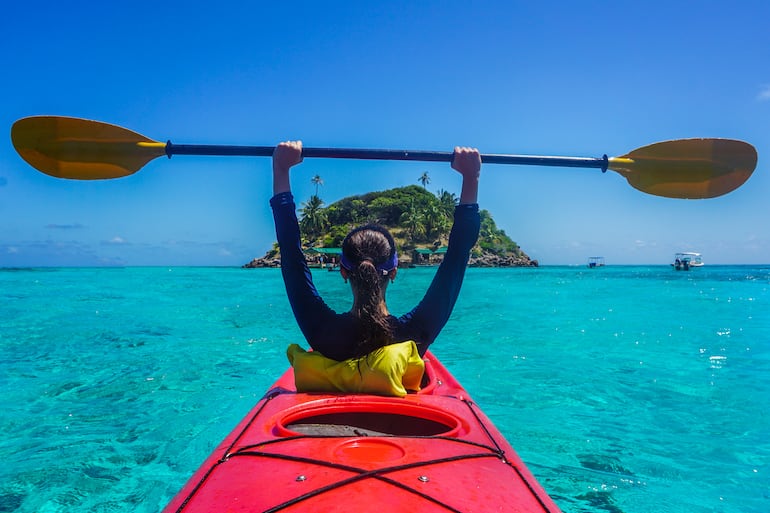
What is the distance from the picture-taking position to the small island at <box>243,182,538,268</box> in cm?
7219

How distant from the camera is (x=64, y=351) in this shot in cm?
928

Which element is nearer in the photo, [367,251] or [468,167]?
[367,251]

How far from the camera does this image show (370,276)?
7.68ft

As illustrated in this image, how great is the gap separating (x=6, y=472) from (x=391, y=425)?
148 inches

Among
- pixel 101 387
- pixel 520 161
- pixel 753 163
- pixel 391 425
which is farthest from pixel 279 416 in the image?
pixel 101 387

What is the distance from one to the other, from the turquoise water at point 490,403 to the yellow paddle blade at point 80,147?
8.69 ft

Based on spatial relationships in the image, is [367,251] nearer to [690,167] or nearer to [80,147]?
[80,147]

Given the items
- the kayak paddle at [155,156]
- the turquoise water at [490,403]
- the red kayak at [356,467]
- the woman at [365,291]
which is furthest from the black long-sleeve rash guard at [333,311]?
the turquoise water at [490,403]

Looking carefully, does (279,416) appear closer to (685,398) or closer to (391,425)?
(391,425)

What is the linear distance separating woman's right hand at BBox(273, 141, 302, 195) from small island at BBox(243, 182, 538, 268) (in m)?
59.1

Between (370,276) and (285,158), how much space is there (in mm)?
988

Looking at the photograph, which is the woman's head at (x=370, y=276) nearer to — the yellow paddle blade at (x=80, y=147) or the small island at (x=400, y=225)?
the yellow paddle blade at (x=80, y=147)

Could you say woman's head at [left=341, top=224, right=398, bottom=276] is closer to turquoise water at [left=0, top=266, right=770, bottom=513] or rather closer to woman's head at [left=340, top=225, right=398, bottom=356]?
woman's head at [left=340, top=225, right=398, bottom=356]

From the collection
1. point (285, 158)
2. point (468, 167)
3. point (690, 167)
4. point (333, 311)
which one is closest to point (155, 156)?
point (285, 158)
